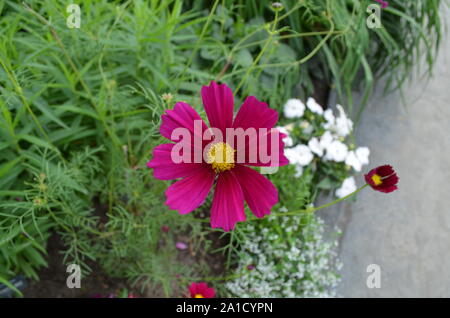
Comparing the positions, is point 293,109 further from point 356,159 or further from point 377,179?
point 377,179

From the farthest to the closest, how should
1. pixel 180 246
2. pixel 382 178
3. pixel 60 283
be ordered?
pixel 180 246, pixel 60 283, pixel 382 178

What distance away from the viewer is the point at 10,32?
44.5 inches

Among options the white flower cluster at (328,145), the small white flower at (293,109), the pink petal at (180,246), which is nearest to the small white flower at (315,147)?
the white flower cluster at (328,145)

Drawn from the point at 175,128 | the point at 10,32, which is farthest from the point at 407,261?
the point at 10,32

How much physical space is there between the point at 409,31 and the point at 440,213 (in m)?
0.78

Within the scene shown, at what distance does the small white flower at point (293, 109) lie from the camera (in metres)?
1.70

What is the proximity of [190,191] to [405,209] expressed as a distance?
1.40 m

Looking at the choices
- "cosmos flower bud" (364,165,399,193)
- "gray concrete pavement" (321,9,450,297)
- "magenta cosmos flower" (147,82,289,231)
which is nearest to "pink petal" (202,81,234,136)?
"magenta cosmos flower" (147,82,289,231)

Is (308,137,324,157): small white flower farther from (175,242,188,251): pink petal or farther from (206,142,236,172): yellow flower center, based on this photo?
(206,142,236,172): yellow flower center

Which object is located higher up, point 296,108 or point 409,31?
point 409,31

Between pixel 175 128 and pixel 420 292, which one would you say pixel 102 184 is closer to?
pixel 175 128

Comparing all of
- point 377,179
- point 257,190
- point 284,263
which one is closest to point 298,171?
point 284,263

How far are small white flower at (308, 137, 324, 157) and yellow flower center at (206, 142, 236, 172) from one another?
94 centimetres

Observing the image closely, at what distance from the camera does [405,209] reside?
1915 mm
